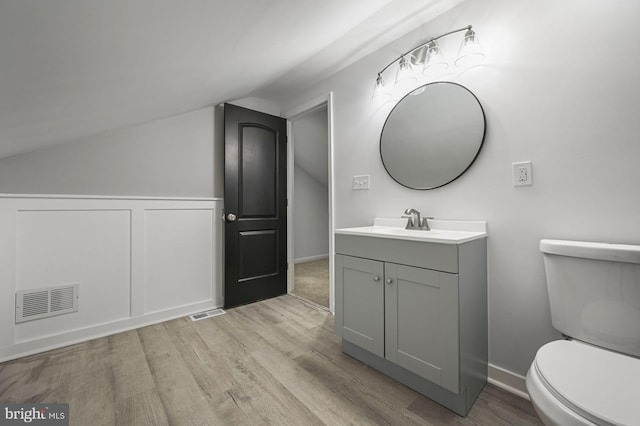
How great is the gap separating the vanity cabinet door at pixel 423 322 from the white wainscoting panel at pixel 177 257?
1.71 metres

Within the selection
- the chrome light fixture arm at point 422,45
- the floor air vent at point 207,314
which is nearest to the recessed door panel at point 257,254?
the floor air vent at point 207,314

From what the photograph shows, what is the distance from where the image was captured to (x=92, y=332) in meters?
1.85

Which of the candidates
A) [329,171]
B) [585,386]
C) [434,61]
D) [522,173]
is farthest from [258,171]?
[585,386]

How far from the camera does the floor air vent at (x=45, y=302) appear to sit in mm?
1639

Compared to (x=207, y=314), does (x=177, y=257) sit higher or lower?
higher

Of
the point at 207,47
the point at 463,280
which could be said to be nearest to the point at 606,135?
the point at 463,280

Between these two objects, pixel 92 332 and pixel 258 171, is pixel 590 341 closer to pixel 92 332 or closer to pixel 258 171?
pixel 258 171

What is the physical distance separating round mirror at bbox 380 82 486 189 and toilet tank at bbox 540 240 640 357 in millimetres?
638

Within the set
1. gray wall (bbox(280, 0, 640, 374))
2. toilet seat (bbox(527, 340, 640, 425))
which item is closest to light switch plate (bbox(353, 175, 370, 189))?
gray wall (bbox(280, 0, 640, 374))

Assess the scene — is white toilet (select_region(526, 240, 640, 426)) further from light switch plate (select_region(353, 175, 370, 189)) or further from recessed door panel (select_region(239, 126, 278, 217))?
recessed door panel (select_region(239, 126, 278, 217))

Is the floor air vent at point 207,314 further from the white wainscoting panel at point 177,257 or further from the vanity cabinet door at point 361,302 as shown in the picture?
the vanity cabinet door at point 361,302

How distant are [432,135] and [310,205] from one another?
10.5 feet

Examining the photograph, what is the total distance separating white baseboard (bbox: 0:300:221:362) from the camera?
63.7 inches

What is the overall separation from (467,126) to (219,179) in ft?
6.76
